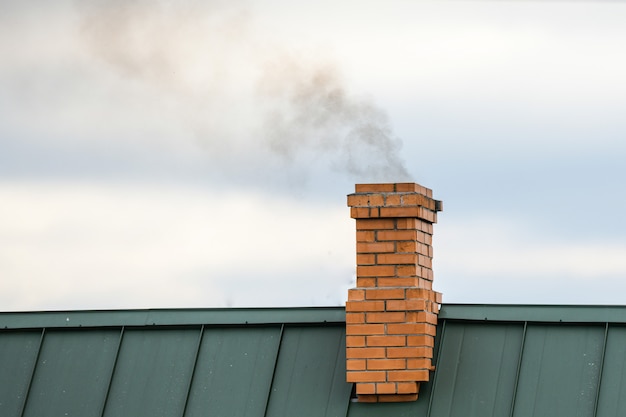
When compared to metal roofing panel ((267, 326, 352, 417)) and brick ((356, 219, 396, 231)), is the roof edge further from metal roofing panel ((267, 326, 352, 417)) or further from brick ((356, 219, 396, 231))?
brick ((356, 219, 396, 231))

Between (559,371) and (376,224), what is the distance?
1.91 m

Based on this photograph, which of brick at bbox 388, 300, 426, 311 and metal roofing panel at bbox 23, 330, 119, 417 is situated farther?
metal roofing panel at bbox 23, 330, 119, 417

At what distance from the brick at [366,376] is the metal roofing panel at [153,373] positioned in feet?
5.11

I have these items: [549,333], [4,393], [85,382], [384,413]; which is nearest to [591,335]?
[549,333]

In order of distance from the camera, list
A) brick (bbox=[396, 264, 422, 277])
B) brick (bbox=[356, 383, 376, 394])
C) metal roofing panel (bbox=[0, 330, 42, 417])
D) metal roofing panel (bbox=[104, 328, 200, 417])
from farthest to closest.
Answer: metal roofing panel (bbox=[0, 330, 42, 417]) → metal roofing panel (bbox=[104, 328, 200, 417]) → brick (bbox=[396, 264, 422, 277]) → brick (bbox=[356, 383, 376, 394])

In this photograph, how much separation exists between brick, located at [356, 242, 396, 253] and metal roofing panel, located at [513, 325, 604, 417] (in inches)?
52.6

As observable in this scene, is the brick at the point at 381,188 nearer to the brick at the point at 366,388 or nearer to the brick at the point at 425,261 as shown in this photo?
the brick at the point at 425,261

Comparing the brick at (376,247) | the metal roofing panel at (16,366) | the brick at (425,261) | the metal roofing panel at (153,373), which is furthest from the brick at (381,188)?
the metal roofing panel at (16,366)

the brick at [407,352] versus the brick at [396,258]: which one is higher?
the brick at [396,258]

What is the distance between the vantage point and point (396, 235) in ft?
31.8

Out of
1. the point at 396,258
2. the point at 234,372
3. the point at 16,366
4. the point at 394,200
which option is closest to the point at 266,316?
the point at 234,372

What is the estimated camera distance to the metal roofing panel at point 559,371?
9211 mm

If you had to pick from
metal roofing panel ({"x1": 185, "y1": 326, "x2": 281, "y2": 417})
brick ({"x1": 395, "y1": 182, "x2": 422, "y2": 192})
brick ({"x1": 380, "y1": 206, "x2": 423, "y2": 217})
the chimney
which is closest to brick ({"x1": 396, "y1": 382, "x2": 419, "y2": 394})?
the chimney

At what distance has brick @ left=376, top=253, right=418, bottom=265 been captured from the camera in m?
Result: 9.62
